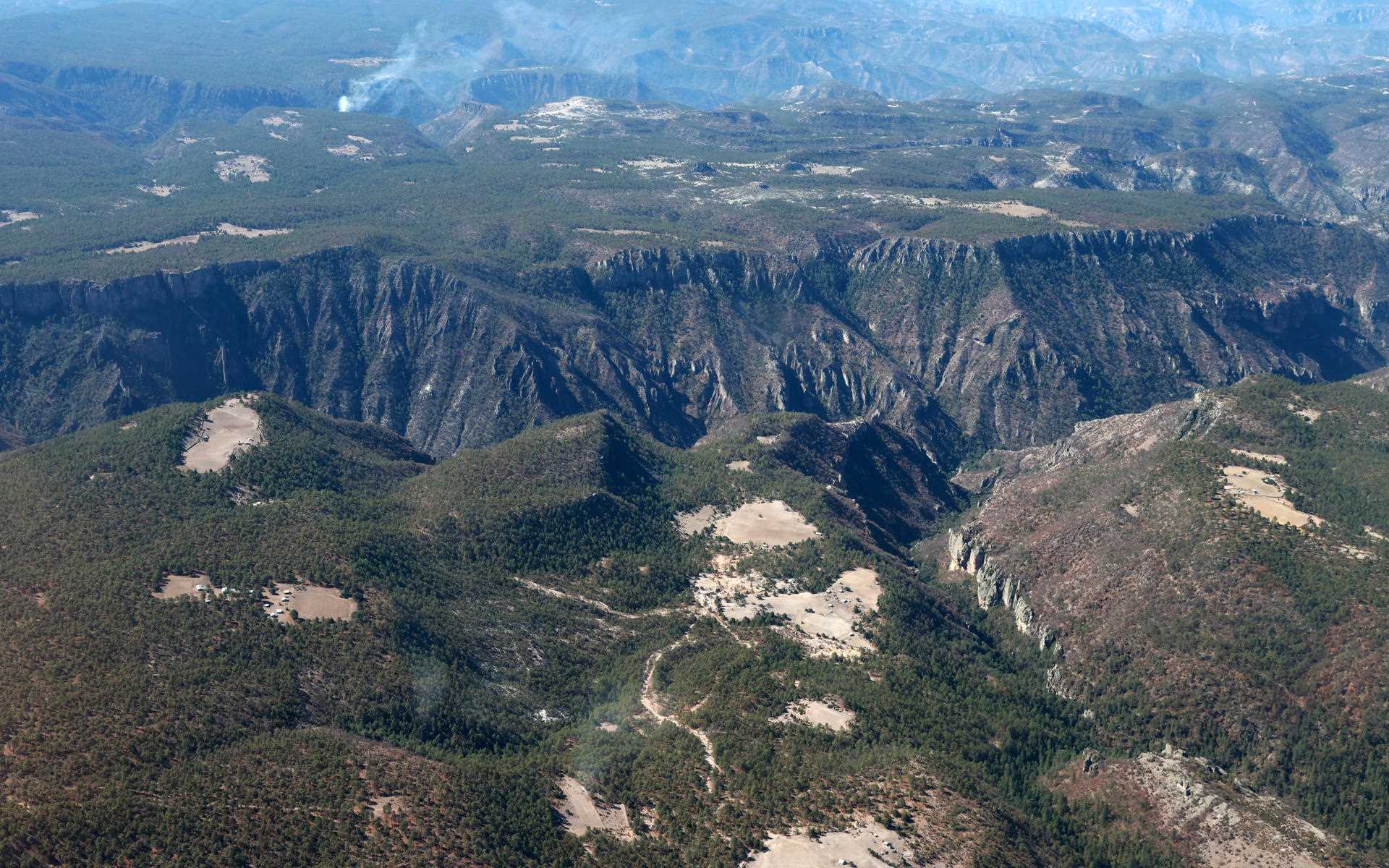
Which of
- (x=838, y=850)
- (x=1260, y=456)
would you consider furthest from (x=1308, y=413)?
(x=838, y=850)

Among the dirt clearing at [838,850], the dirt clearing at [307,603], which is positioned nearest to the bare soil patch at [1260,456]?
the dirt clearing at [838,850]

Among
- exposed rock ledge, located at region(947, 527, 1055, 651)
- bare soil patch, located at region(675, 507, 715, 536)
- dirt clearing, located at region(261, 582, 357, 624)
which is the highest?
dirt clearing, located at region(261, 582, 357, 624)

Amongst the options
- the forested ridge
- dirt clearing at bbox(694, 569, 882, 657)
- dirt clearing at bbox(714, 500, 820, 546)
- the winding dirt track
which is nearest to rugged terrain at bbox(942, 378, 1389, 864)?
the forested ridge

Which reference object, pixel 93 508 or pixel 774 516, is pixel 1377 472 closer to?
pixel 774 516

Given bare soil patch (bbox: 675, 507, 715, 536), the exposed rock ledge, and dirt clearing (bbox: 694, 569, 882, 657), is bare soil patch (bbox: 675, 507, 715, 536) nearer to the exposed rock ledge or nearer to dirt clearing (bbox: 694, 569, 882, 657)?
dirt clearing (bbox: 694, 569, 882, 657)

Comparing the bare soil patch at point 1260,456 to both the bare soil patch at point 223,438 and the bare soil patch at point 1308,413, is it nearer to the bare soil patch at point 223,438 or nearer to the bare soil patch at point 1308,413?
the bare soil patch at point 1308,413

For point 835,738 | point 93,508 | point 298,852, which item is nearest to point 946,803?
point 835,738
